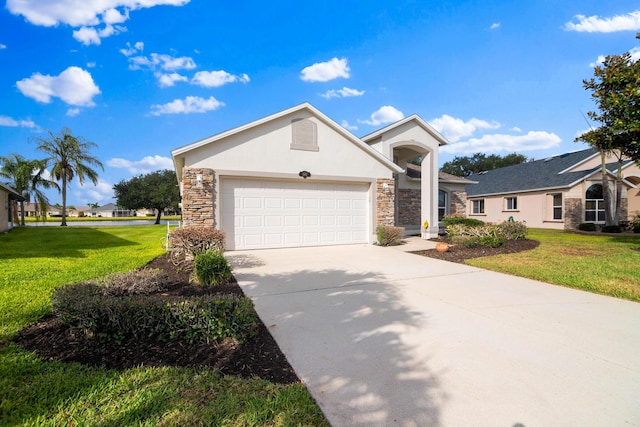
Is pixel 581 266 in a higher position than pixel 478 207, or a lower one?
lower

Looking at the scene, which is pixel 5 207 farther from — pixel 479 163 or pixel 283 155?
pixel 479 163

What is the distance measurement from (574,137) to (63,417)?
1486 centimetres

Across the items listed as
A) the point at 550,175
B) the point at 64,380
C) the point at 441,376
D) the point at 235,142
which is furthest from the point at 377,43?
the point at 550,175

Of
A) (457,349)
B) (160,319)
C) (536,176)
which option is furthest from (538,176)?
(160,319)

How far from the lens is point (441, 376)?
2697 mm

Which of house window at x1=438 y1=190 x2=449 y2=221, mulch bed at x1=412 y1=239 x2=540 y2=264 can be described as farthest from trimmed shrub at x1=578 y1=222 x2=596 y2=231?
mulch bed at x1=412 y1=239 x2=540 y2=264

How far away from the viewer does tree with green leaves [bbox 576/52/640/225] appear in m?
8.48

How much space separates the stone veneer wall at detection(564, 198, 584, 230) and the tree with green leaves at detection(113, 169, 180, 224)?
41531 mm

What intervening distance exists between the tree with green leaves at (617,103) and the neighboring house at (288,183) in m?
6.76

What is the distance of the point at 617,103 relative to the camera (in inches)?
338

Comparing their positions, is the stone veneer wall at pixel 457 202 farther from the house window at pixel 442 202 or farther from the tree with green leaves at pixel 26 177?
the tree with green leaves at pixel 26 177

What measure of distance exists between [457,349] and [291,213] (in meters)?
8.55

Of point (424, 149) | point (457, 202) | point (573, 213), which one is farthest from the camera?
point (573, 213)

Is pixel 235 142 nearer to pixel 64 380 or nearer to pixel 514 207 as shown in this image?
pixel 64 380
